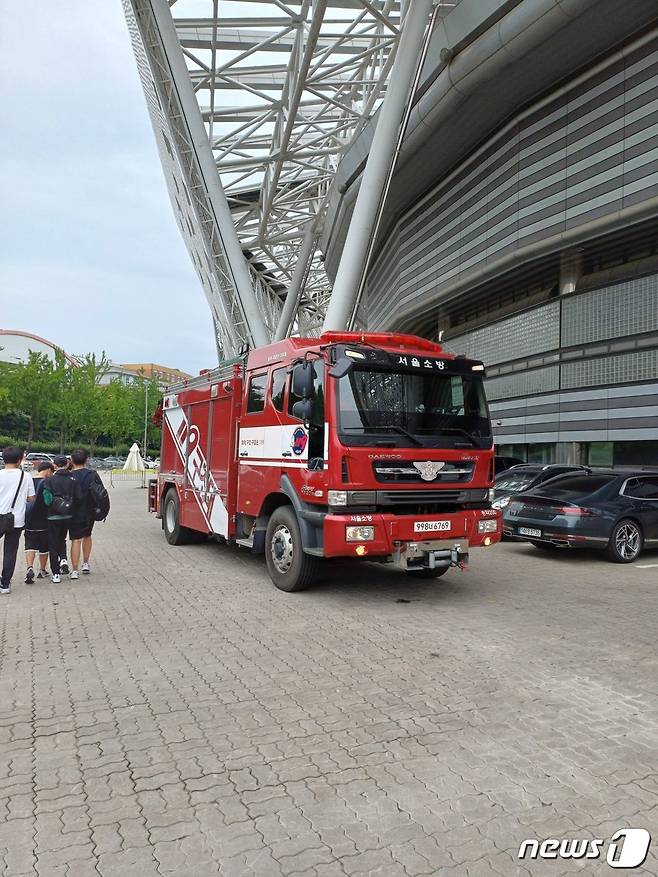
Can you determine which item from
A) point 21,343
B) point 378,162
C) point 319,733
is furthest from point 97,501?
point 21,343

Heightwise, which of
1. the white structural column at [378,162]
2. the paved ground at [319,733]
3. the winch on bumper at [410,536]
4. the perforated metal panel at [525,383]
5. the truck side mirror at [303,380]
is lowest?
the paved ground at [319,733]

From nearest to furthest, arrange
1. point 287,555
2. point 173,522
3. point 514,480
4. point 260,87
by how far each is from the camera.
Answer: point 287,555
point 173,522
point 514,480
point 260,87

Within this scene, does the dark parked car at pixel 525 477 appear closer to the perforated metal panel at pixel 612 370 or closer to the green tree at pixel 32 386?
the perforated metal panel at pixel 612 370

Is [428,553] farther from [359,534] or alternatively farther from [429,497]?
[359,534]

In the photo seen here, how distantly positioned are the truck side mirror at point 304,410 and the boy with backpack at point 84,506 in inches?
118

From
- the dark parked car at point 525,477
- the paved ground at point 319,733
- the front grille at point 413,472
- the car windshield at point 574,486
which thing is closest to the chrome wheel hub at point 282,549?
the paved ground at point 319,733

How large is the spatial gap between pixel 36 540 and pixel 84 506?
2.36 ft

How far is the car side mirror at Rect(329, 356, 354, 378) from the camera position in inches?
284

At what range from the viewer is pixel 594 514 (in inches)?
414

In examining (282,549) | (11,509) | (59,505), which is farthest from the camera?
(59,505)

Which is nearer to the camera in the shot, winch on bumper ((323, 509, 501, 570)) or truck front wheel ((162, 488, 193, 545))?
winch on bumper ((323, 509, 501, 570))

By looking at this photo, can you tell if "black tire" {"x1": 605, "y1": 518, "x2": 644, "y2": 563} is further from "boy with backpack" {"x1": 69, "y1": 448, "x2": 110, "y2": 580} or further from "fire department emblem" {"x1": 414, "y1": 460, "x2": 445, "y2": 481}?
"boy with backpack" {"x1": 69, "y1": 448, "x2": 110, "y2": 580}

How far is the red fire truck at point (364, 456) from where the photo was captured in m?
7.12

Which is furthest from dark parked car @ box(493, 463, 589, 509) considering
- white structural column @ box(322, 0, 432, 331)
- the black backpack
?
the black backpack
